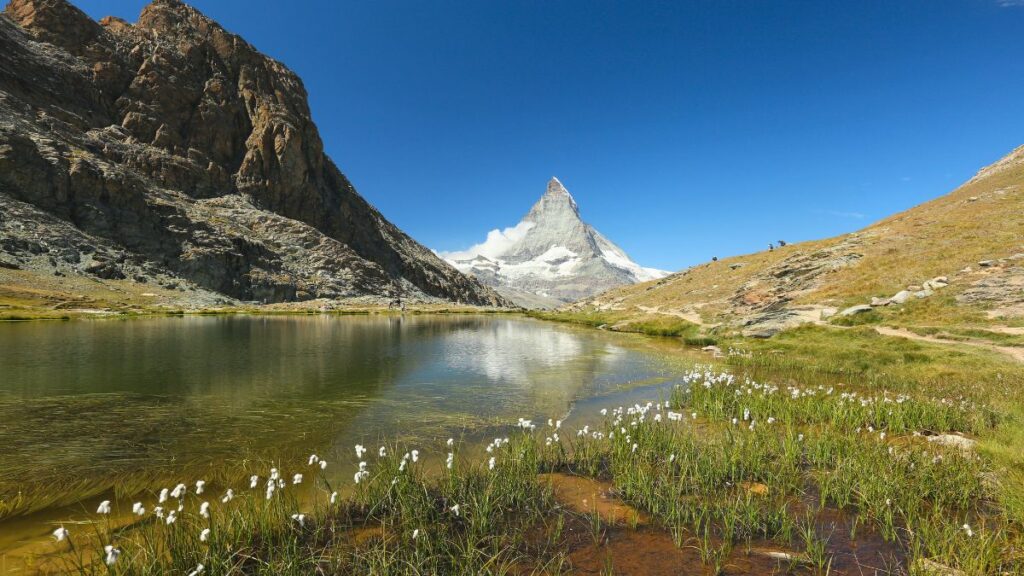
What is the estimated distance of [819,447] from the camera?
1093 centimetres

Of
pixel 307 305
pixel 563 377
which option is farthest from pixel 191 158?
pixel 563 377

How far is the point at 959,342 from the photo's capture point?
83.9 ft

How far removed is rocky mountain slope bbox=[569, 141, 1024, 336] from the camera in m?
31.5

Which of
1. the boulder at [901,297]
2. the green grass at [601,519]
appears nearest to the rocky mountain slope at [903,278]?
the boulder at [901,297]

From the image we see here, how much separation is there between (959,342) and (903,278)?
664 inches

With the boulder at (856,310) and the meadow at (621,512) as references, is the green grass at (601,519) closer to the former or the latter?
the meadow at (621,512)

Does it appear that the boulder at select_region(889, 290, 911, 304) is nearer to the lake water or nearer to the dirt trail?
the dirt trail

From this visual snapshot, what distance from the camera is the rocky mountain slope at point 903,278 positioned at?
31500 millimetres

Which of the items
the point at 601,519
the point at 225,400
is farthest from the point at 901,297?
the point at 225,400

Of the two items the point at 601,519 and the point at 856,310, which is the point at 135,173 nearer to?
the point at 601,519

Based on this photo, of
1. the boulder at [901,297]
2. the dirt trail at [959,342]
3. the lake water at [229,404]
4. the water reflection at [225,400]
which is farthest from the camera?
the boulder at [901,297]

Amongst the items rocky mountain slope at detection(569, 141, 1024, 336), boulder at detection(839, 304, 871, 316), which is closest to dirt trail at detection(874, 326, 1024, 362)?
rocky mountain slope at detection(569, 141, 1024, 336)

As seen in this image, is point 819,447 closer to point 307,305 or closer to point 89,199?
point 307,305

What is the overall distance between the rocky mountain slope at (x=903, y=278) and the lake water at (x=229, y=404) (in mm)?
18005
